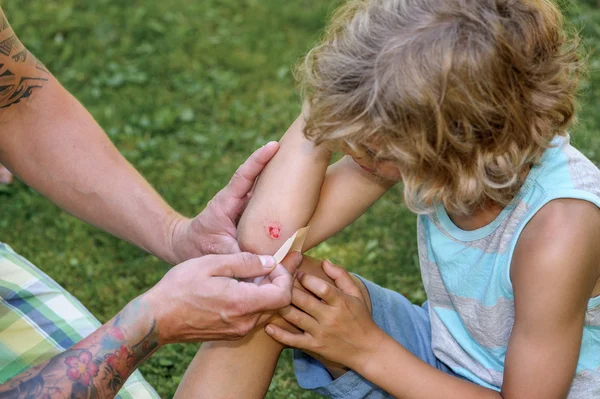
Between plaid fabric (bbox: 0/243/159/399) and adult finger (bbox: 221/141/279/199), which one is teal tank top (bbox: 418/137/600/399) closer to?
adult finger (bbox: 221/141/279/199)

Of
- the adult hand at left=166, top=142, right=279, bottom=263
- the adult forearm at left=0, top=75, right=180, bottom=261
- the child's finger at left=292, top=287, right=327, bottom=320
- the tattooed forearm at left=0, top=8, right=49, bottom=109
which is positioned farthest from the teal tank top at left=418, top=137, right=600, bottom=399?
the tattooed forearm at left=0, top=8, right=49, bottom=109

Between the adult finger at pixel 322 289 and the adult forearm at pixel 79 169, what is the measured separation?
1.85 ft

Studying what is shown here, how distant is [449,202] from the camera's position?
1.76 metres

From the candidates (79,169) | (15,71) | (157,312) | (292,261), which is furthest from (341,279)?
(15,71)

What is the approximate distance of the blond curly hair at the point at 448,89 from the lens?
1586 mm

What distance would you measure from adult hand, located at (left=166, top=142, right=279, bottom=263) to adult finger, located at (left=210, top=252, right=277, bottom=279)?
0.16 meters

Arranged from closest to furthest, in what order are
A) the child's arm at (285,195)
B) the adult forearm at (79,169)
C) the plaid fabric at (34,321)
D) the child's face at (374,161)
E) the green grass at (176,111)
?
the child's face at (374,161) < the child's arm at (285,195) < the plaid fabric at (34,321) < the adult forearm at (79,169) < the green grass at (176,111)

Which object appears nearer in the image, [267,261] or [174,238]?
[267,261]

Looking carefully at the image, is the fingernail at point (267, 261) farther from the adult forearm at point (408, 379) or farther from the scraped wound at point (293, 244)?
the adult forearm at point (408, 379)

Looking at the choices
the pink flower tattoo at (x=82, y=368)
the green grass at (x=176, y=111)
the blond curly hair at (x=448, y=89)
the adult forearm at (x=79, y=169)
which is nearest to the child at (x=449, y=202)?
the blond curly hair at (x=448, y=89)

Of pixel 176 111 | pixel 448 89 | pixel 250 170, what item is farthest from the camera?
pixel 176 111

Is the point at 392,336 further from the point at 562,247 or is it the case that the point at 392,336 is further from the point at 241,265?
the point at 562,247

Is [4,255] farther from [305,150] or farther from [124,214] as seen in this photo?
[305,150]

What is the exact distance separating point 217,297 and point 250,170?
1.32 ft
